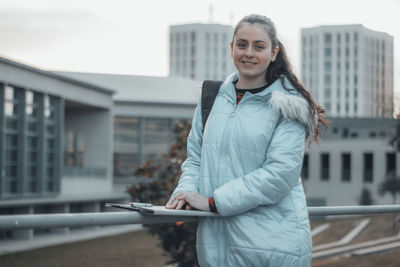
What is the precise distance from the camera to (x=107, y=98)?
3225cm

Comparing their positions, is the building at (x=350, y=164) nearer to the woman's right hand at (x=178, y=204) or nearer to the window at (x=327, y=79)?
the woman's right hand at (x=178, y=204)

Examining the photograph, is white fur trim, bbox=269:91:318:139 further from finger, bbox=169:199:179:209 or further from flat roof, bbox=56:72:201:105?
flat roof, bbox=56:72:201:105

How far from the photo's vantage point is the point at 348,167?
153 ft

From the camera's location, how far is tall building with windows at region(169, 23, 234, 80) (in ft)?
405

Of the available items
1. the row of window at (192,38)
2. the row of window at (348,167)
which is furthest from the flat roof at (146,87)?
the row of window at (192,38)

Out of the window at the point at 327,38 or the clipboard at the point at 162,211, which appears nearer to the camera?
the clipboard at the point at 162,211

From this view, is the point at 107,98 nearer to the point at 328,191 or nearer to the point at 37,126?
the point at 37,126

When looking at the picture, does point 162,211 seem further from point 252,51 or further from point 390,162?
point 390,162

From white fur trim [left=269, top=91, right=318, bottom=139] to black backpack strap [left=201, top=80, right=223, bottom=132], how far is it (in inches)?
11.0

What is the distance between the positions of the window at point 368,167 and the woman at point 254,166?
147 ft

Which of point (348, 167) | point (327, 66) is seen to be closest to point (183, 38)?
point (327, 66)

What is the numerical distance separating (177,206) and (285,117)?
57 centimetres

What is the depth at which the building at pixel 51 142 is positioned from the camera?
22.8 m

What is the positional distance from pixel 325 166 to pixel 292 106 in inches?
1822
